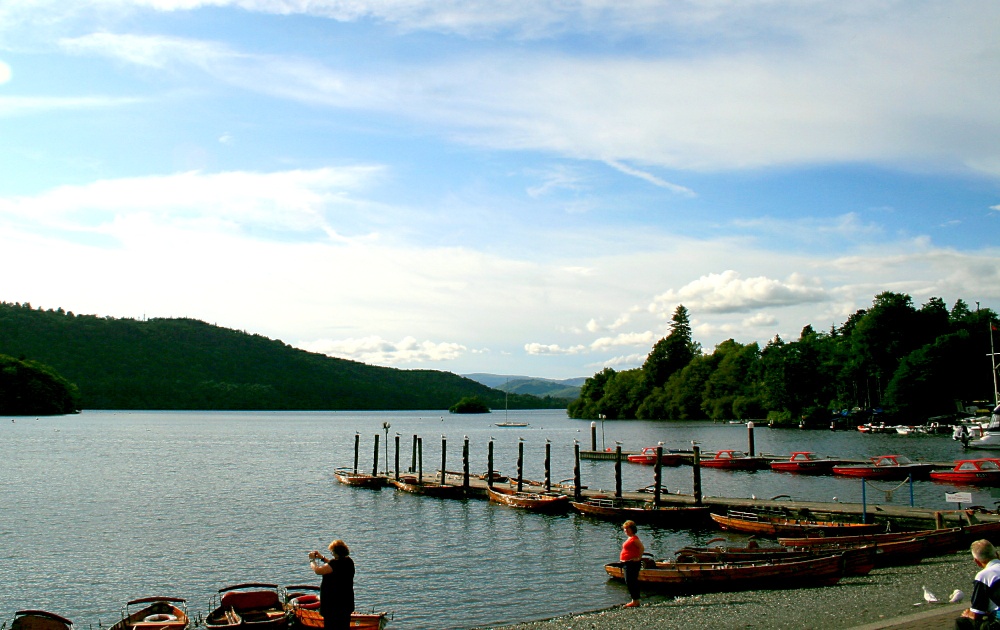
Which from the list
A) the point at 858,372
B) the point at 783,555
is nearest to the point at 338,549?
the point at 783,555

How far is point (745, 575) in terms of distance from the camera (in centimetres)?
2550

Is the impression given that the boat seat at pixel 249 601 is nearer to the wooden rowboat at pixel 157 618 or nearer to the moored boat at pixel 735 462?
the wooden rowboat at pixel 157 618

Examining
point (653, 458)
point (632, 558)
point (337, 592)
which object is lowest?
point (653, 458)

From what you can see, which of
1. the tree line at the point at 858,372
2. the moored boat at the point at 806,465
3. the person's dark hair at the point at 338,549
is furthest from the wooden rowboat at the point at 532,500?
the tree line at the point at 858,372

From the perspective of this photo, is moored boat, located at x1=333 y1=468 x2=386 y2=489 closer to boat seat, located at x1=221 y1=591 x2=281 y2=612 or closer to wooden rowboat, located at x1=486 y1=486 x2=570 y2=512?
wooden rowboat, located at x1=486 y1=486 x2=570 y2=512

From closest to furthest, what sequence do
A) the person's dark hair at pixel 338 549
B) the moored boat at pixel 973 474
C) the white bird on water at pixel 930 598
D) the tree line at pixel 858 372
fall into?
the person's dark hair at pixel 338 549 → the white bird on water at pixel 930 598 → the moored boat at pixel 973 474 → the tree line at pixel 858 372

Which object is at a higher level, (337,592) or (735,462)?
(337,592)

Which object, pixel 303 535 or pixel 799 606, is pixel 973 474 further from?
pixel 303 535

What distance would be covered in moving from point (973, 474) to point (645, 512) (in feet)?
98.5

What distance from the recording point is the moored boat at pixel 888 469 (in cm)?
5956

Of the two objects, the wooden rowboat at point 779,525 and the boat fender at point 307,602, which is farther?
the wooden rowboat at point 779,525

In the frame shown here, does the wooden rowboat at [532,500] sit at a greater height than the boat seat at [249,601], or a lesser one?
lesser

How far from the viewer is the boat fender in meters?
23.2

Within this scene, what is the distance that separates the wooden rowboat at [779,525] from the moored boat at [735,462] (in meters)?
35.5
